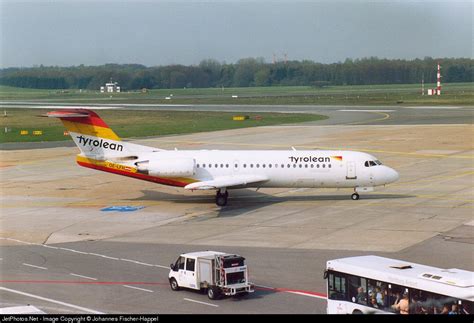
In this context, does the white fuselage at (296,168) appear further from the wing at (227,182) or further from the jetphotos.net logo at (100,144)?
the jetphotos.net logo at (100,144)

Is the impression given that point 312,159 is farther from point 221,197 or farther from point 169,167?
point 169,167

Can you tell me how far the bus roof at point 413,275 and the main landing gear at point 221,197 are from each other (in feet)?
85.5

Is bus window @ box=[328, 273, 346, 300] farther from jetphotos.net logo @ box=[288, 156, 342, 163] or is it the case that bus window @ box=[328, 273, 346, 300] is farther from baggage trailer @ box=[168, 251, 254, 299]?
jetphotos.net logo @ box=[288, 156, 342, 163]

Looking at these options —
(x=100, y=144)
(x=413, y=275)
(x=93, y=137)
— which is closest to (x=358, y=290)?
(x=413, y=275)

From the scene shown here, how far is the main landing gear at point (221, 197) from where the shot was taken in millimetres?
51625

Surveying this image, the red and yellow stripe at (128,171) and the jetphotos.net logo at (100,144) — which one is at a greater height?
the jetphotos.net logo at (100,144)

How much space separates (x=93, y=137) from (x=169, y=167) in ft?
19.7

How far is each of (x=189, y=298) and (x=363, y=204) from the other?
23.6 m

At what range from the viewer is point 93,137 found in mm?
53000

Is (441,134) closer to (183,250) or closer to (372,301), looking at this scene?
(183,250)

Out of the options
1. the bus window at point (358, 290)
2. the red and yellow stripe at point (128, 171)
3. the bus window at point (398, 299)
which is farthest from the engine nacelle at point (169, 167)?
the bus window at point (398, 299)

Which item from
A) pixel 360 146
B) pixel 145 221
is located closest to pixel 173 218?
pixel 145 221

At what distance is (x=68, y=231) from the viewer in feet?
145

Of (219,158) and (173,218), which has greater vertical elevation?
(219,158)
